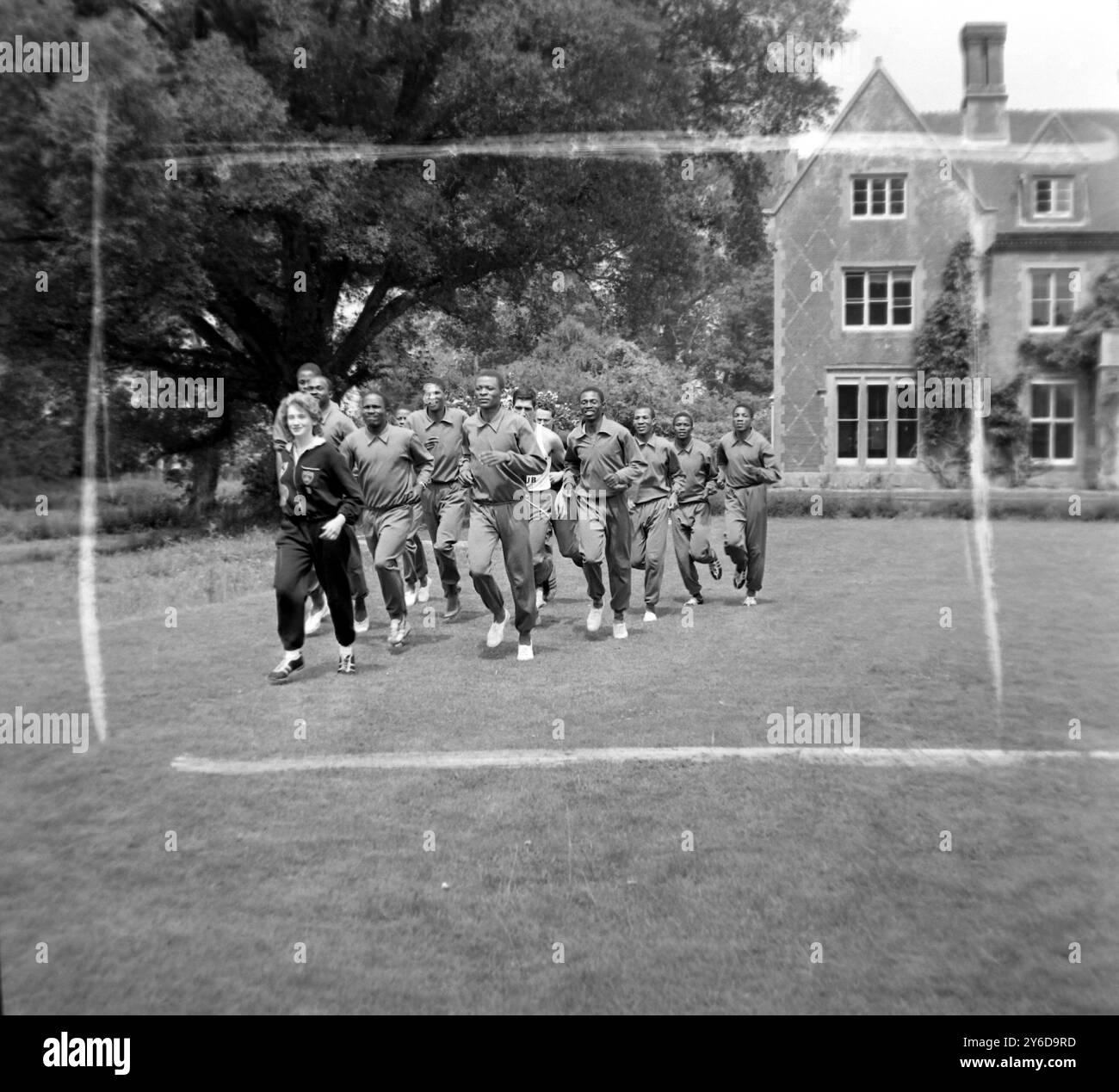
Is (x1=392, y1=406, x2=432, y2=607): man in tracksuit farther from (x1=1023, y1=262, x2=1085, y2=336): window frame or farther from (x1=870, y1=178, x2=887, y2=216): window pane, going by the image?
(x1=1023, y1=262, x2=1085, y2=336): window frame

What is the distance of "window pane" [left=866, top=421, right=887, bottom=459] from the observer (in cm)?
1059

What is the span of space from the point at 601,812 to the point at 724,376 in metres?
24.8

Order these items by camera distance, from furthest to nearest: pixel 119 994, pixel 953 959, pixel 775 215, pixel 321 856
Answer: pixel 775 215, pixel 321 856, pixel 953 959, pixel 119 994

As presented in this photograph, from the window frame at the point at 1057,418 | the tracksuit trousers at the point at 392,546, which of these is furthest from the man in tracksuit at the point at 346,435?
the window frame at the point at 1057,418

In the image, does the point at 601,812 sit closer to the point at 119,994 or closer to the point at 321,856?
the point at 321,856

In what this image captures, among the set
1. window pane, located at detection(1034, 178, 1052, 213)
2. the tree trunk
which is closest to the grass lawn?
window pane, located at detection(1034, 178, 1052, 213)

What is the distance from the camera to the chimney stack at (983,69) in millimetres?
5918

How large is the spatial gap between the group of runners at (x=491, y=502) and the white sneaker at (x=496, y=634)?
1 centimetres

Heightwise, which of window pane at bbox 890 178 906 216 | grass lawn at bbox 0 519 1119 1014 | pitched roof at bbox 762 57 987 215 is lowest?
grass lawn at bbox 0 519 1119 1014

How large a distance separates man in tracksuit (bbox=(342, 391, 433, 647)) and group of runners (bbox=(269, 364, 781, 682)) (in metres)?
0.01

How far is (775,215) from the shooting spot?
11.0m

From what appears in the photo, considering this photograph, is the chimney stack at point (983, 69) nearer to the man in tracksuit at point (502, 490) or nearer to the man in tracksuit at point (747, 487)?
the man in tracksuit at point (502, 490)

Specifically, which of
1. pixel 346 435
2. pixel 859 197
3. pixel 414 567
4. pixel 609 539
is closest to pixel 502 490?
pixel 609 539
